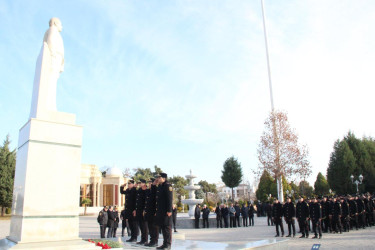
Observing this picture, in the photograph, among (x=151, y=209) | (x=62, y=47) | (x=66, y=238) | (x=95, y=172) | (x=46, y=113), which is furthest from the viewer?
(x=95, y=172)

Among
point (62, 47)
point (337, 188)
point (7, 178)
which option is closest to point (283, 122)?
point (337, 188)

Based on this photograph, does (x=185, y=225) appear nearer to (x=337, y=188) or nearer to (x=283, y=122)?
(x=283, y=122)

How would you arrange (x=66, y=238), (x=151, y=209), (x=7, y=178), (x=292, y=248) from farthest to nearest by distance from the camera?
(x=7, y=178) → (x=292, y=248) → (x=151, y=209) → (x=66, y=238)

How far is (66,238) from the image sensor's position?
566 cm

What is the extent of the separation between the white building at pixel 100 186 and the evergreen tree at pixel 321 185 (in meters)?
34.8

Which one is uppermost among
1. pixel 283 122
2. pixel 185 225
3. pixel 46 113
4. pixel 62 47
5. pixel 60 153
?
pixel 283 122

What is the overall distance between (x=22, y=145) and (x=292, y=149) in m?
24.8

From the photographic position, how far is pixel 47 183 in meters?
5.69

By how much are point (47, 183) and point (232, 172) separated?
1737 inches

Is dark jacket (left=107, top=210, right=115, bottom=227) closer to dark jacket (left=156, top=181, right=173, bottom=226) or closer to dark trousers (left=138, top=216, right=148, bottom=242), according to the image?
dark trousers (left=138, top=216, right=148, bottom=242)

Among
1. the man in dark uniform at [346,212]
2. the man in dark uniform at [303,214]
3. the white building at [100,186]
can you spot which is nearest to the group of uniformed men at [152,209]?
the man in dark uniform at [303,214]

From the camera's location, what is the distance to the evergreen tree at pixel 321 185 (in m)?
55.0

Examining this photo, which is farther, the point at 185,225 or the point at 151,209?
the point at 185,225

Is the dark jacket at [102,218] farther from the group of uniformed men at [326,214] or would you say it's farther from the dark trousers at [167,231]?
the group of uniformed men at [326,214]
